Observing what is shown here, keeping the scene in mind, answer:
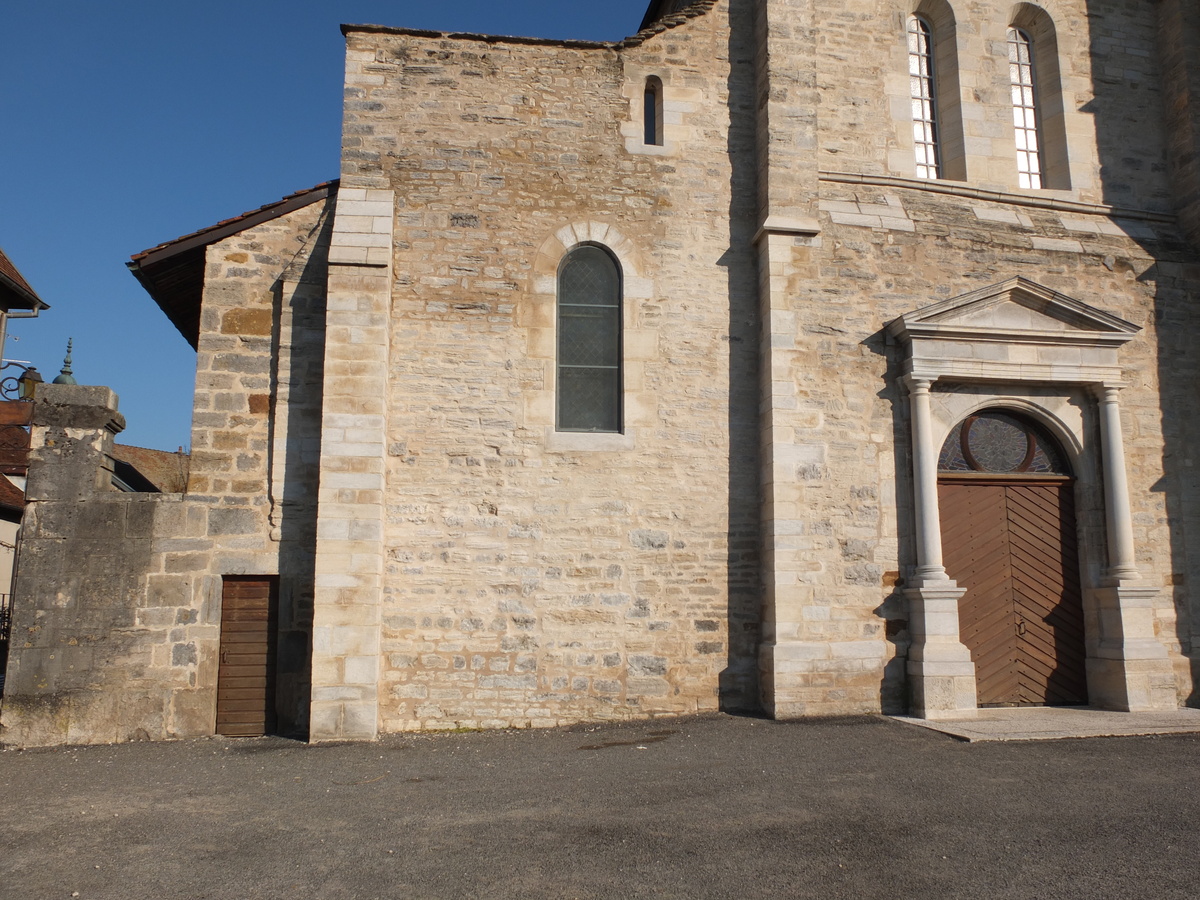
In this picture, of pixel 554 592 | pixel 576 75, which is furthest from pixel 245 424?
pixel 576 75

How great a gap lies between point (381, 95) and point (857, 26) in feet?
16.9

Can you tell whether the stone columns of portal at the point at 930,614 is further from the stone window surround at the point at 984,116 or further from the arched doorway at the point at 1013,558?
the stone window surround at the point at 984,116

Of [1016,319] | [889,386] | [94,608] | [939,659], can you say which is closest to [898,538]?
[939,659]

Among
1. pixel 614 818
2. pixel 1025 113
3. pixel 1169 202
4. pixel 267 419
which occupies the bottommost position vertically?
pixel 614 818

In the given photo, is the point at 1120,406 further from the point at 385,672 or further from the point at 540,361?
the point at 385,672

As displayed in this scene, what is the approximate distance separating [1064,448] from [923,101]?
414cm

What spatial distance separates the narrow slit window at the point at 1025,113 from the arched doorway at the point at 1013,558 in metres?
2.99

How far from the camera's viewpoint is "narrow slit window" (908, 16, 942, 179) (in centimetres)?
957

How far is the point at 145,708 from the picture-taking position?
734 centimetres

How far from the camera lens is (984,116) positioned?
31.2 feet

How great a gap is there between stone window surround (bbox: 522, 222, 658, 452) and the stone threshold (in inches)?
142

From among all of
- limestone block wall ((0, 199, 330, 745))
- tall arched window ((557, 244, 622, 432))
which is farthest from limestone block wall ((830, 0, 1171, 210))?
limestone block wall ((0, 199, 330, 745))

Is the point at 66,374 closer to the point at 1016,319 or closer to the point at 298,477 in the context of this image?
the point at 298,477

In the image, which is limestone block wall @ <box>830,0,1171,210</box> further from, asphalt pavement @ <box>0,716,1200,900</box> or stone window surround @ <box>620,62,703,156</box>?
asphalt pavement @ <box>0,716,1200,900</box>
